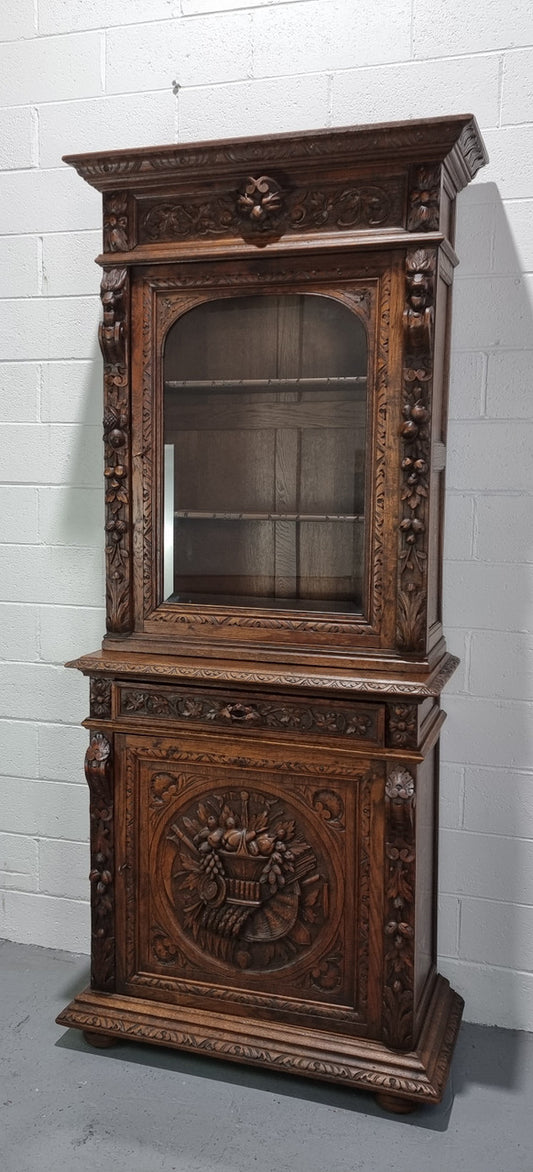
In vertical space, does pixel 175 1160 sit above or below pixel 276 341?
below

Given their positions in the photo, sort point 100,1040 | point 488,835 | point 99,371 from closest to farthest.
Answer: point 100,1040
point 488,835
point 99,371

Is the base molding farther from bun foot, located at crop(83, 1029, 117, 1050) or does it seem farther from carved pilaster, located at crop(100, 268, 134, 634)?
carved pilaster, located at crop(100, 268, 134, 634)

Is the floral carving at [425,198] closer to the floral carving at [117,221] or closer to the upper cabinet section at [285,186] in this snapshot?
the upper cabinet section at [285,186]

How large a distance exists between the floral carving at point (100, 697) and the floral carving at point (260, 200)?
40.6 inches

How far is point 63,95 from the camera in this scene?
2438mm

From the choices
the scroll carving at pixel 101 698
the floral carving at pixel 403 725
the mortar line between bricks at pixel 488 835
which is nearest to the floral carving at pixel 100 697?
the scroll carving at pixel 101 698

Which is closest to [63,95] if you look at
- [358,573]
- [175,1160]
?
[358,573]

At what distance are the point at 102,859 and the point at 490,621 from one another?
1056 mm

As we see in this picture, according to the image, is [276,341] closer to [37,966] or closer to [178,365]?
[178,365]

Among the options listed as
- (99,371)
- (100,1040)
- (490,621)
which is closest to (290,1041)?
(100,1040)

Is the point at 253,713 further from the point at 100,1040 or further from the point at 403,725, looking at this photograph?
the point at 100,1040

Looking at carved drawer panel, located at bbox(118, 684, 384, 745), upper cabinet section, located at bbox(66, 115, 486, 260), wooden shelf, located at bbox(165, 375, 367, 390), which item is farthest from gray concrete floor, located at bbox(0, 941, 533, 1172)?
upper cabinet section, located at bbox(66, 115, 486, 260)

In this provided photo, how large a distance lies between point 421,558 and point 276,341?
0.55 metres

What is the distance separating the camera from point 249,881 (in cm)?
205
